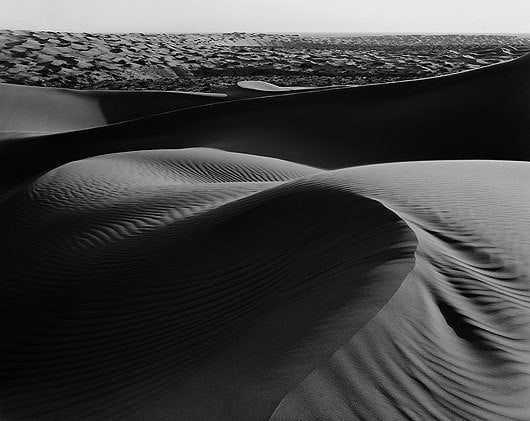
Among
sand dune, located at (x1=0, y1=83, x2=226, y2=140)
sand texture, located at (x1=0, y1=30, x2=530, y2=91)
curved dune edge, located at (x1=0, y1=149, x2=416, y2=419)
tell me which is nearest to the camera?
curved dune edge, located at (x1=0, y1=149, x2=416, y2=419)

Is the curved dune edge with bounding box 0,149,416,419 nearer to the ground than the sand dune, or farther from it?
farther from it

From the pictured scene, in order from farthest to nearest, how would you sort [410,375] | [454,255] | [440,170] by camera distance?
[440,170] < [454,255] < [410,375]

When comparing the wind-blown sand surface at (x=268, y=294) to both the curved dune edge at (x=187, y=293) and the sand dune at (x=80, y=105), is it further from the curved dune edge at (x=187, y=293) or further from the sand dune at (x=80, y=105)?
the sand dune at (x=80, y=105)

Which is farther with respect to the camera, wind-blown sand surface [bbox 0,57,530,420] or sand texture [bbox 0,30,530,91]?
sand texture [bbox 0,30,530,91]

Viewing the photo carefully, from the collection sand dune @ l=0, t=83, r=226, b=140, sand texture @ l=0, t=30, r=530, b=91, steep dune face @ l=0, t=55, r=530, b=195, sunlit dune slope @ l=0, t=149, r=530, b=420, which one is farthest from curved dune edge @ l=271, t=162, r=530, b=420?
sand texture @ l=0, t=30, r=530, b=91

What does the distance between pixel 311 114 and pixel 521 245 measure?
9.59 meters

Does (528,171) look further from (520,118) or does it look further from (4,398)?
(520,118)

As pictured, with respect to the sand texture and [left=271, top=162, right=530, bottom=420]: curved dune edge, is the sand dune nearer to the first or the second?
the sand texture

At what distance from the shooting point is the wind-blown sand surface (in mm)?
2680

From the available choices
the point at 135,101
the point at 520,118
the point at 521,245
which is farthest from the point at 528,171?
the point at 135,101

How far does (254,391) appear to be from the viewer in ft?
8.83

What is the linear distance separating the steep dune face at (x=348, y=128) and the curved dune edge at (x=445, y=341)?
289 inches

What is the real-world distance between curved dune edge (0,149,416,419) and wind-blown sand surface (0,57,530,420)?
0.05ft

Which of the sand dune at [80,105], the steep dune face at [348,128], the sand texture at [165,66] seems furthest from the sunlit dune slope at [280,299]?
the sand texture at [165,66]
